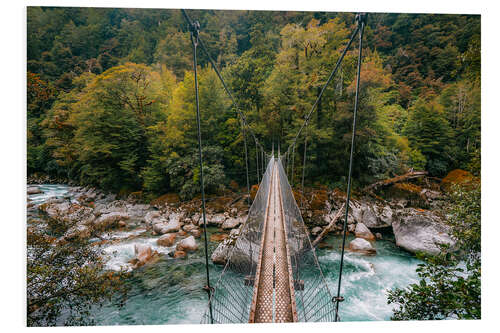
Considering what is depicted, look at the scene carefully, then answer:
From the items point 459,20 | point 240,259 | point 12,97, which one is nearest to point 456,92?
point 459,20

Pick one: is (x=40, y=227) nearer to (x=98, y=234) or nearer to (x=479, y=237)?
(x=98, y=234)

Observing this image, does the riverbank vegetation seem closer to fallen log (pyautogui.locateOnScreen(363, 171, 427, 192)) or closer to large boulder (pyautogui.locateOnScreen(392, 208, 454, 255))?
fallen log (pyautogui.locateOnScreen(363, 171, 427, 192))

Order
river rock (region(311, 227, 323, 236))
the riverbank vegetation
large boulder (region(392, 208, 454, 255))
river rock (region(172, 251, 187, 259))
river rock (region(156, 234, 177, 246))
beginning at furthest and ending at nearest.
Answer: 1. river rock (region(311, 227, 323, 236))
2. river rock (region(156, 234, 177, 246))
3. river rock (region(172, 251, 187, 259))
4. large boulder (region(392, 208, 454, 255))
5. the riverbank vegetation

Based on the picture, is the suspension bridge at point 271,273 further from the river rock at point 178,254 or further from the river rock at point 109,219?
the river rock at point 109,219

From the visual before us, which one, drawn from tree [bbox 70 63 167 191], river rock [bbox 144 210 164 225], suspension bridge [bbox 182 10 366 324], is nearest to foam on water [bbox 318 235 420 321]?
Answer: suspension bridge [bbox 182 10 366 324]

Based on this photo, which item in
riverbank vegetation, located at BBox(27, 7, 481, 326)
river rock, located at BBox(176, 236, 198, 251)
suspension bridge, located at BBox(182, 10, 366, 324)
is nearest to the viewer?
suspension bridge, located at BBox(182, 10, 366, 324)

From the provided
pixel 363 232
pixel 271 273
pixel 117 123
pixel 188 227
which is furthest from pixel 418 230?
pixel 117 123
